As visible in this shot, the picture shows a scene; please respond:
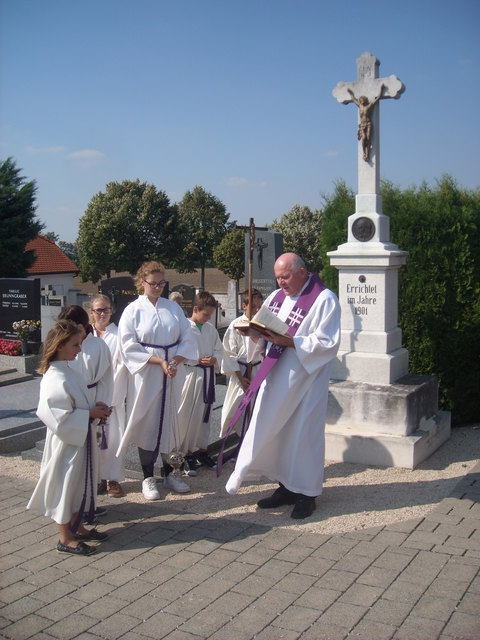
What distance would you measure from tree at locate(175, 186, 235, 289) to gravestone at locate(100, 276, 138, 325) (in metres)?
29.1

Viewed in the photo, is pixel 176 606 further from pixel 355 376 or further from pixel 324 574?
pixel 355 376

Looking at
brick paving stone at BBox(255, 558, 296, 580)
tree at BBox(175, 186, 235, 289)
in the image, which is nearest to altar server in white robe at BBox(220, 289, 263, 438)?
brick paving stone at BBox(255, 558, 296, 580)

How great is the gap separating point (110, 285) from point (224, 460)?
34.0ft

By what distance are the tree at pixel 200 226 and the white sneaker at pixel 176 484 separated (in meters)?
39.7

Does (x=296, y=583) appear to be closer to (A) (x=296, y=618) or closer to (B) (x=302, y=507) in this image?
(A) (x=296, y=618)

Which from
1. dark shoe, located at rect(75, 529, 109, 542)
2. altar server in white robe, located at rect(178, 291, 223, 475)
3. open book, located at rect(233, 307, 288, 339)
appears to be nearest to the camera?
dark shoe, located at rect(75, 529, 109, 542)

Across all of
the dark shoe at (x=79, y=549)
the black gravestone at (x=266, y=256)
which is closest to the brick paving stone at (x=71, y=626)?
the dark shoe at (x=79, y=549)

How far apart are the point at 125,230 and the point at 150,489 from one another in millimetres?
38545

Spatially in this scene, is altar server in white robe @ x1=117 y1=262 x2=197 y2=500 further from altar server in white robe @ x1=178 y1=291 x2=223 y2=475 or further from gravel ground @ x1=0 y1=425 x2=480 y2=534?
altar server in white robe @ x1=178 y1=291 x2=223 y2=475

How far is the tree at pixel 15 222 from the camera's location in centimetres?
2728

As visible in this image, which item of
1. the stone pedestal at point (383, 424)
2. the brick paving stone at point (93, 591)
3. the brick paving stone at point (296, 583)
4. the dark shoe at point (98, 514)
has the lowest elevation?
the brick paving stone at point (93, 591)

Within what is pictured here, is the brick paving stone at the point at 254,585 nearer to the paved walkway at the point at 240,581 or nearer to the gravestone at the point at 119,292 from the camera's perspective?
the paved walkway at the point at 240,581

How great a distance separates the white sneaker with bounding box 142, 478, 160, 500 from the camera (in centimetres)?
547

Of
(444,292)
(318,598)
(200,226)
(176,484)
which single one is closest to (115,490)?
(176,484)
